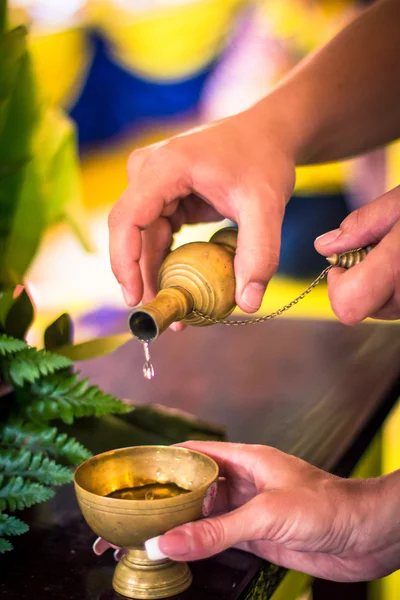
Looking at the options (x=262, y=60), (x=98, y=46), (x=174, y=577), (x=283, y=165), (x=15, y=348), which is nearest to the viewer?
(x=174, y=577)

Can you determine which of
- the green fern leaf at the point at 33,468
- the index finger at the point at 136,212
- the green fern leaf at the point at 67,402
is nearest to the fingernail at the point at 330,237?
the index finger at the point at 136,212

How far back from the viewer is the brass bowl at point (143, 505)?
0.76 meters

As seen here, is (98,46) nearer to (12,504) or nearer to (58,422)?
(58,422)

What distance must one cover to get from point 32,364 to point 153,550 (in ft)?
1.03

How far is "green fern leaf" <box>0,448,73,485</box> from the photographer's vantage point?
36.6 inches

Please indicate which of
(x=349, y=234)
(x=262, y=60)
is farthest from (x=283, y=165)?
(x=262, y=60)

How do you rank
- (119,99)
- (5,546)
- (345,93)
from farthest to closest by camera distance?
(119,99)
(345,93)
(5,546)

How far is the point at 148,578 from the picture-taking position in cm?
79

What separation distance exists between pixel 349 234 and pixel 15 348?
0.46 m

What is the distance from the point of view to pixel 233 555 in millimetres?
880

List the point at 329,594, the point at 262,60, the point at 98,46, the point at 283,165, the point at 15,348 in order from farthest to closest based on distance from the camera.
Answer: the point at 98,46, the point at 262,60, the point at 329,594, the point at 283,165, the point at 15,348

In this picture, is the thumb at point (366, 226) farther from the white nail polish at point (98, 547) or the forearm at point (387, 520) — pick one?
the white nail polish at point (98, 547)

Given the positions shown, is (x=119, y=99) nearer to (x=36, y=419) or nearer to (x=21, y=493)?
(x=36, y=419)

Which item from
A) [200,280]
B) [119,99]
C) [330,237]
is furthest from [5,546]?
[119,99]
